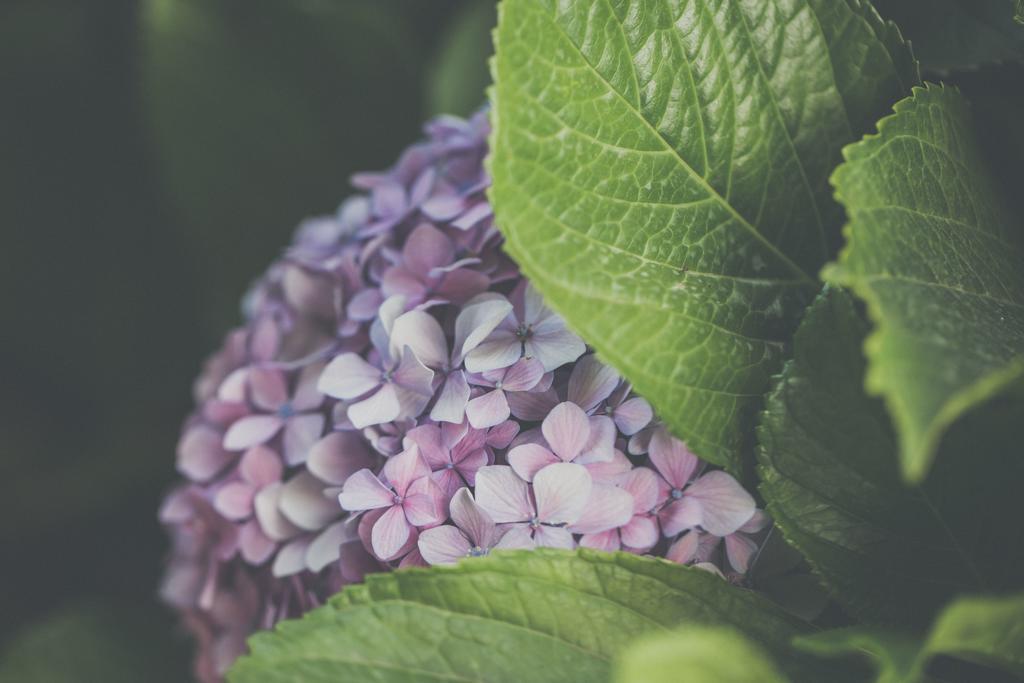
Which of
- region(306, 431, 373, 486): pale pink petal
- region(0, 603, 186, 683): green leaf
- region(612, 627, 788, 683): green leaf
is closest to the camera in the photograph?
region(612, 627, 788, 683): green leaf

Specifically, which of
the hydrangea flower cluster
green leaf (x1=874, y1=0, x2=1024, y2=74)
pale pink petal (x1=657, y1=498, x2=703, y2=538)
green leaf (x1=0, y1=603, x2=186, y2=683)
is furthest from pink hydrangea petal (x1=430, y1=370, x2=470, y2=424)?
green leaf (x1=0, y1=603, x2=186, y2=683)

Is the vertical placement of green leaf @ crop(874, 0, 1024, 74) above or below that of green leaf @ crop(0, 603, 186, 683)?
above

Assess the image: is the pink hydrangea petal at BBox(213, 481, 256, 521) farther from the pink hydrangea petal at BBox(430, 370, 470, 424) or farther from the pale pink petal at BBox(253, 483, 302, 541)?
the pink hydrangea petal at BBox(430, 370, 470, 424)

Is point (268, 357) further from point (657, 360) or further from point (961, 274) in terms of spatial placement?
point (961, 274)

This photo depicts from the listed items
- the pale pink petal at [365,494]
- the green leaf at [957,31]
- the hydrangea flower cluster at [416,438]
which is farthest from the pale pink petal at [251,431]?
the green leaf at [957,31]

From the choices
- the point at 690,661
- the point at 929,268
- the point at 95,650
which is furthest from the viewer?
the point at 95,650

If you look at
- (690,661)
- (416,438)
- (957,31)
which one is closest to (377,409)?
(416,438)

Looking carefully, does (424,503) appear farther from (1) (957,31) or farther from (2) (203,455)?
(1) (957,31)
